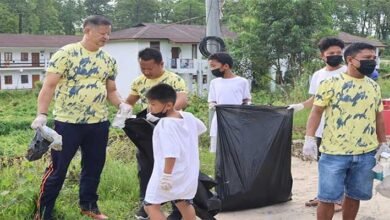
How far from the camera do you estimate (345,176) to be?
12.5 ft

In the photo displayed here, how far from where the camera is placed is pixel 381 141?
390 centimetres

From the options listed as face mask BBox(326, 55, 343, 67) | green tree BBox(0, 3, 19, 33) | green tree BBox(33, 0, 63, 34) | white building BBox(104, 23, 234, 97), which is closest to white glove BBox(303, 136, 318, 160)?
face mask BBox(326, 55, 343, 67)

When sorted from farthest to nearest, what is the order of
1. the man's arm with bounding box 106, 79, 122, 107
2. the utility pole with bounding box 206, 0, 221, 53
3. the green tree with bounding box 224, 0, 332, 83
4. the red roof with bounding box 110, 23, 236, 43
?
the red roof with bounding box 110, 23, 236, 43 < the green tree with bounding box 224, 0, 332, 83 < the utility pole with bounding box 206, 0, 221, 53 < the man's arm with bounding box 106, 79, 122, 107

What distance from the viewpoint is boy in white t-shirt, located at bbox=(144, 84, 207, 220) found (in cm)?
346

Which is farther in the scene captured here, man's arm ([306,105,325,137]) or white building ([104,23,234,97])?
white building ([104,23,234,97])

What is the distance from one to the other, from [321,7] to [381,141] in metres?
16.8

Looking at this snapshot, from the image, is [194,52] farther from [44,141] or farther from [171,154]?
[171,154]

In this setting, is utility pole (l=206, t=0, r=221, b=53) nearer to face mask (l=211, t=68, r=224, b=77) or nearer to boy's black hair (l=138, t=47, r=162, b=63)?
face mask (l=211, t=68, r=224, b=77)

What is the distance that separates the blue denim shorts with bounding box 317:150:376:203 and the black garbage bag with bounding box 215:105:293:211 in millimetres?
1024

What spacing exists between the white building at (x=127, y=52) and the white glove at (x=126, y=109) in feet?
76.3

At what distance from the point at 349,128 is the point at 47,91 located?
2.21 metres

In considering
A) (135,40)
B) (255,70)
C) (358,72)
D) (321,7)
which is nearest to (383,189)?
(358,72)

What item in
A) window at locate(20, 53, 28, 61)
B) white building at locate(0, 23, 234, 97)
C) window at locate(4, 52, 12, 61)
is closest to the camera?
white building at locate(0, 23, 234, 97)

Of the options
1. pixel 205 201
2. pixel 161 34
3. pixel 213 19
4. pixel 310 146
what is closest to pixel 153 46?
pixel 161 34
